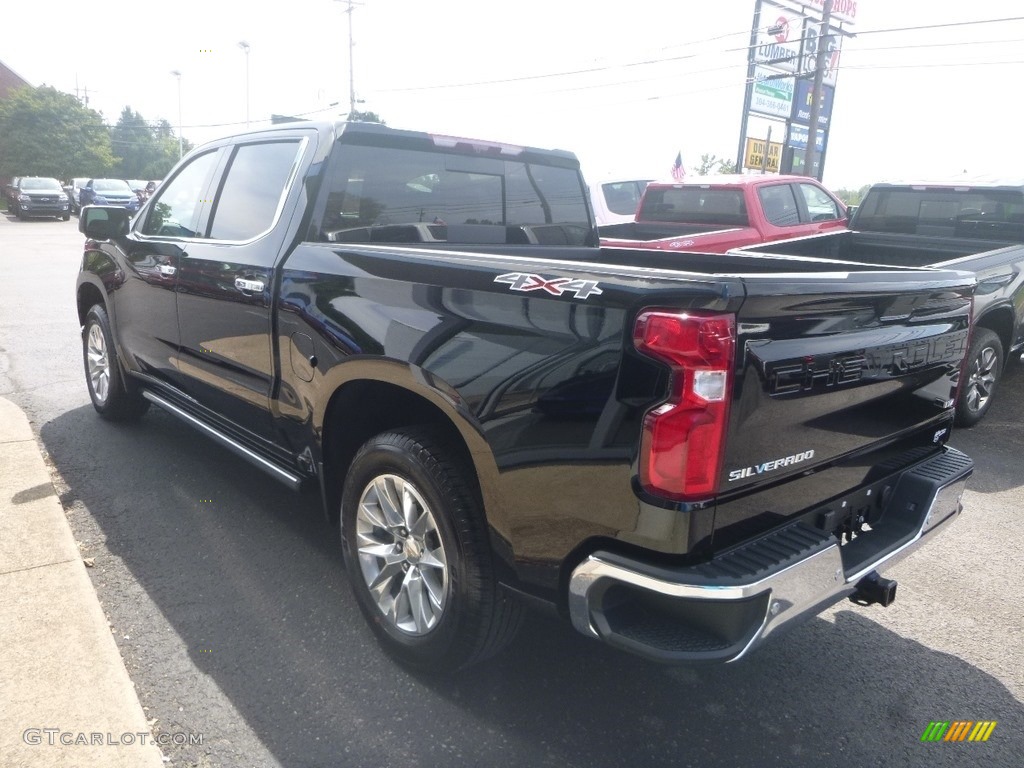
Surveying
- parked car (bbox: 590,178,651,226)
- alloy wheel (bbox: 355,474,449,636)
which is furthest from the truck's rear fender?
parked car (bbox: 590,178,651,226)

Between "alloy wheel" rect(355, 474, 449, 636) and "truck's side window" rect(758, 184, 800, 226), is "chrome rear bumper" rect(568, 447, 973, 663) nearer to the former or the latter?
"alloy wheel" rect(355, 474, 449, 636)

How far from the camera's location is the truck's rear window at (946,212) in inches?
282

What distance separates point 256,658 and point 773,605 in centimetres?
192

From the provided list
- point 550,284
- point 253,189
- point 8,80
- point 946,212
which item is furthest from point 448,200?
point 8,80

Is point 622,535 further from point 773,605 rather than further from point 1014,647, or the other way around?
point 1014,647

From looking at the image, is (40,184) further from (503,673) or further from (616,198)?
(503,673)

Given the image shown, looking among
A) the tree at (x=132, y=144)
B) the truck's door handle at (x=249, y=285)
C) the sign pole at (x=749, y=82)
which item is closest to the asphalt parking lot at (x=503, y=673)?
the truck's door handle at (x=249, y=285)

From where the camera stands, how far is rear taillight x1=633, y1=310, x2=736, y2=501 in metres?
2.01

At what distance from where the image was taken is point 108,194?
32.0 metres

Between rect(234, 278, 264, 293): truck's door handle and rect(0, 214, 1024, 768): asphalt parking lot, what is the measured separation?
4.13ft

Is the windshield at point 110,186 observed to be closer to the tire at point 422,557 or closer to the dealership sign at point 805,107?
the dealership sign at point 805,107

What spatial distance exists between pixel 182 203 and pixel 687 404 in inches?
141

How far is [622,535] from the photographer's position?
2168 mm

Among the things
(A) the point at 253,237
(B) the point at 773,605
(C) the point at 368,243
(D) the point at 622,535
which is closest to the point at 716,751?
(B) the point at 773,605
